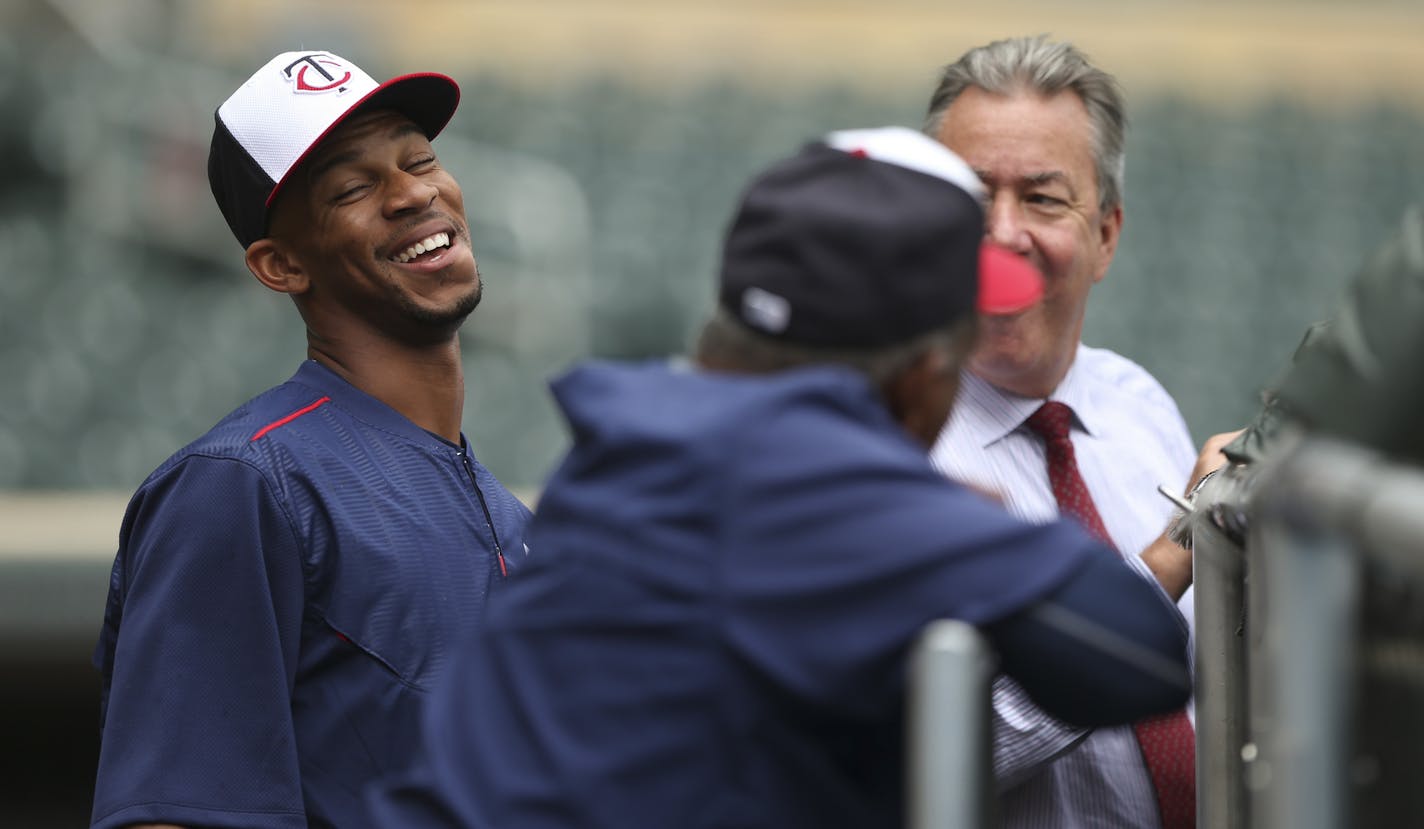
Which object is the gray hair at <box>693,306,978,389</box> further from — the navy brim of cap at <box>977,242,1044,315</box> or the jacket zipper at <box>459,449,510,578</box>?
the jacket zipper at <box>459,449,510,578</box>

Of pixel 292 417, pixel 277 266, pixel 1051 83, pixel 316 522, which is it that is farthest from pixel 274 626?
pixel 1051 83

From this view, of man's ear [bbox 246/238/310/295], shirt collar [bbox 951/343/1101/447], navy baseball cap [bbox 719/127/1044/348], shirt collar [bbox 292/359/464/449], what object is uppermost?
navy baseball cap [bbox 719/127/1044/348]

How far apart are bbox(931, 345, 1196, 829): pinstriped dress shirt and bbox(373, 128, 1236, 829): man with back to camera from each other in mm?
389

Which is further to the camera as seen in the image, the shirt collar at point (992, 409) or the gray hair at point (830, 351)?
the shirt collar at point (992, 409)

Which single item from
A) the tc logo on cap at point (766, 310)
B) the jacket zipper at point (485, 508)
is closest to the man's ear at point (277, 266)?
the jacket zipper at point (485, 508)

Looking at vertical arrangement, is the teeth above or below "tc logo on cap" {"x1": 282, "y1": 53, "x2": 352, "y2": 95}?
below

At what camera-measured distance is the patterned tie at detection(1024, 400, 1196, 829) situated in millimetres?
1708

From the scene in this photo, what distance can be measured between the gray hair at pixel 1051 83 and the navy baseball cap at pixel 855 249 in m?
0.78

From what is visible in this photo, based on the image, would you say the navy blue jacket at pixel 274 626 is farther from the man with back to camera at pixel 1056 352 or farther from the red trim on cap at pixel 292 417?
the man with back to camera at pixel 1056 352

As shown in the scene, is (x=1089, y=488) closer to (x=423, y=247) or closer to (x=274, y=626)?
(x=423, y=247)

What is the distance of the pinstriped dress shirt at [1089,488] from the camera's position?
1.59m

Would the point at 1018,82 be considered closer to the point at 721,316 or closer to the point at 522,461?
the point at 721,316

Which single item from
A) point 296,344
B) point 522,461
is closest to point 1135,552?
point 522,461

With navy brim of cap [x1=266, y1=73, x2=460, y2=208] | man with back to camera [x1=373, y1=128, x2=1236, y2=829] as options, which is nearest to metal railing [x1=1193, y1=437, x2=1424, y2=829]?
man with back to camera [x1=373, y1=128, x2=1236, y2=829]
